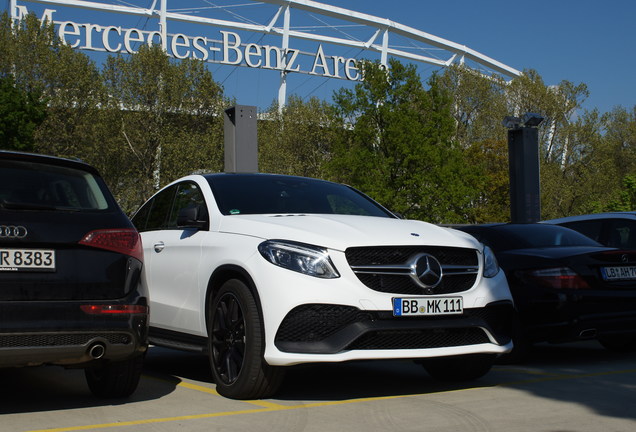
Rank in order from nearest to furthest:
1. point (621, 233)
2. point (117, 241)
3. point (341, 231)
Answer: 1. point (117, 241)
2. point (341, 231)
3. point (621, 233)

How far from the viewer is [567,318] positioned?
7633mm

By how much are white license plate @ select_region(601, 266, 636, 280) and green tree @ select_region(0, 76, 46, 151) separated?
1304 inches

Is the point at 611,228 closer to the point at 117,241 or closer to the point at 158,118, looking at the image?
the point at 117,241

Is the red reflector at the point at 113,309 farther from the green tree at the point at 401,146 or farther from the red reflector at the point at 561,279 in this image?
the green tree at the point at 401,146

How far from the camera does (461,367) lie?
6.48 metres

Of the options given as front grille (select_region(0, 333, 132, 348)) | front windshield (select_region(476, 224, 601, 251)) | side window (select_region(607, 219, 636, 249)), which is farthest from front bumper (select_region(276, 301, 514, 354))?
side window (select_region(607, 219, 636, 249))

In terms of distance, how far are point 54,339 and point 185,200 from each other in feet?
8.16

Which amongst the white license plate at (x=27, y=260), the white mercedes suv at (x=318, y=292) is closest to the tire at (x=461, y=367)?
the white mercedes suv at (x=318, y=292)

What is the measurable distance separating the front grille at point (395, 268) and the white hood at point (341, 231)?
0.05 metres

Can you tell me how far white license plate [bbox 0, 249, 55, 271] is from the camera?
479 centimetres

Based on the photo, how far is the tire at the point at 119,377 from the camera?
562 centimetres

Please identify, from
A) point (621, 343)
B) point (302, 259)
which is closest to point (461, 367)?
point (302, 259)

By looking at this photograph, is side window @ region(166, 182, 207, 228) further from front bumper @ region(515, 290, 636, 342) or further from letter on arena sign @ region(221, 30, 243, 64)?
letter on arena sign @ region(221, 30, 243, 64)

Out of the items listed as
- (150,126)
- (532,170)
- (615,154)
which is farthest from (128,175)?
(615,154)
